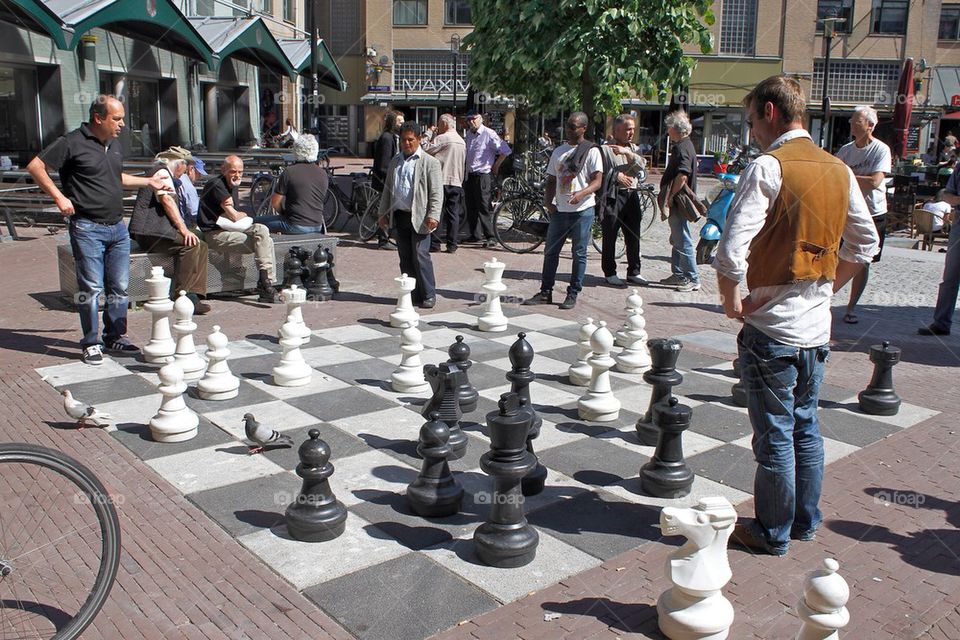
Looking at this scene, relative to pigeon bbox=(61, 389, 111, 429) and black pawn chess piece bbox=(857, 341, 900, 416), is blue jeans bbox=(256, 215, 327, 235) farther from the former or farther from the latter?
black pawn chess piece bbox=(857, 341, 900, 416)

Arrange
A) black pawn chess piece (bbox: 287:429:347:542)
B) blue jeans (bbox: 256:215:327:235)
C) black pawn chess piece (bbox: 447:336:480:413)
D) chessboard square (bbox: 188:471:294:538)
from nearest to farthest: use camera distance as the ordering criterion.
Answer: black pawn chess piece (bbox: 287:429:347:542)
chessboard square (bbox: 188:471:294:538)
black pawn chess piece (bbox: 447:336:480:413)
blue jeans (bbox: 256:215:327:235)

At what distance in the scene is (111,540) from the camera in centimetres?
294

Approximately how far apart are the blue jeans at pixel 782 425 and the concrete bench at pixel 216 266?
17.8 ft

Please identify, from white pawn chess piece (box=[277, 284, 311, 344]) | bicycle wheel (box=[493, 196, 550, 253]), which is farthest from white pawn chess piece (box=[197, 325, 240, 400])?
bicycle wheel (box=[493, 196, 550, 253])

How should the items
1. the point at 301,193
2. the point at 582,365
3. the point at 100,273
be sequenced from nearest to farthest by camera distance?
the point at 582,365 < the point at 100,273 < the point at 301,193

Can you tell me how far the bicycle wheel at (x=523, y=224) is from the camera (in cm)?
1200

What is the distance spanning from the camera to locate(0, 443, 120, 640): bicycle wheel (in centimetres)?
276

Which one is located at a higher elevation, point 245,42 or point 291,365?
point 245,42

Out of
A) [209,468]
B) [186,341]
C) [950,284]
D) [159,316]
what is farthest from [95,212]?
[950,284]

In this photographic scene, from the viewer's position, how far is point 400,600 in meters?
3.23

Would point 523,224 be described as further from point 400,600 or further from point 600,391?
point 400,600

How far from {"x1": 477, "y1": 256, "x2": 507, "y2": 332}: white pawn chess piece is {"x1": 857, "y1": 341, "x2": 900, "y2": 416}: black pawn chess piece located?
3012 mm

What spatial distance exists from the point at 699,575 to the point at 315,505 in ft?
A: 5.15

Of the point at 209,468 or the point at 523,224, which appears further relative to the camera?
the point at 523,224
